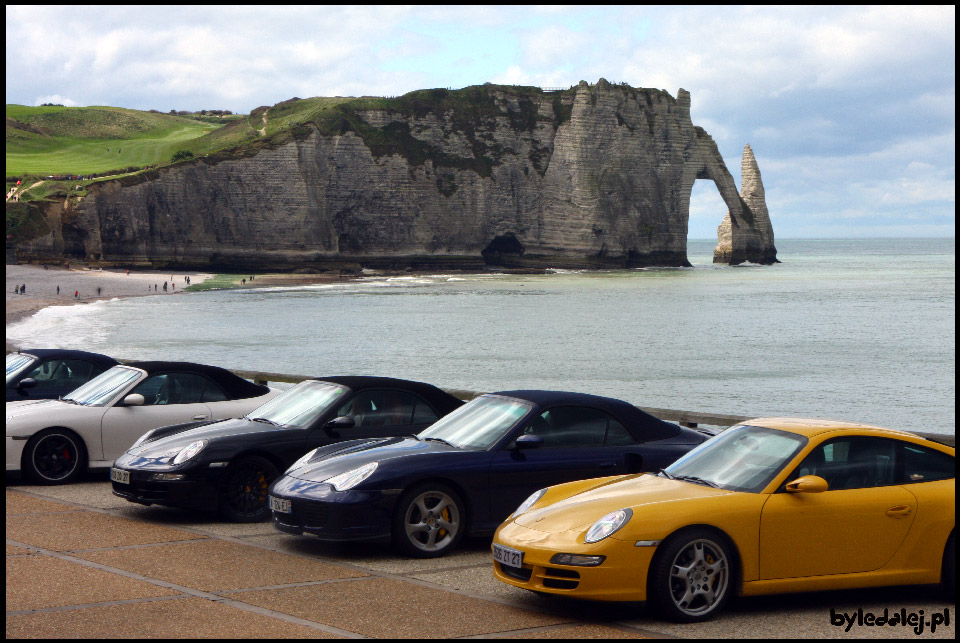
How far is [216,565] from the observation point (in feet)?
26.3

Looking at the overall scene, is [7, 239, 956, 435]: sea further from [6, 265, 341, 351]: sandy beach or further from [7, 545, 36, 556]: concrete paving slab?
[7, 545, 36, 556]: concrete paving slab

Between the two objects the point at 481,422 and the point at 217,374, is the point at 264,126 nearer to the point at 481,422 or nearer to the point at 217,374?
the point at 217,374

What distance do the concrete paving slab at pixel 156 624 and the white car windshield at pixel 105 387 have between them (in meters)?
6.11

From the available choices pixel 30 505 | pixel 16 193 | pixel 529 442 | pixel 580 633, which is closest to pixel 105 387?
pixel 30 505

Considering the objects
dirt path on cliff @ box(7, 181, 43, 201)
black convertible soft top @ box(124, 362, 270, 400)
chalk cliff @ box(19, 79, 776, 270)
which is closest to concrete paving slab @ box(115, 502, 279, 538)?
black convertible soft top @ box(124, 362, 270, 400)

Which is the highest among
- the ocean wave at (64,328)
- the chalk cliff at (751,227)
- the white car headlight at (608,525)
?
the chalk cliff at (751,227)

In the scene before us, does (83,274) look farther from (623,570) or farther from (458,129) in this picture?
(623,570)

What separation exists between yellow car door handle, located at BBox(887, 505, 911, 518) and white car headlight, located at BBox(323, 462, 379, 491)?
13.2ft

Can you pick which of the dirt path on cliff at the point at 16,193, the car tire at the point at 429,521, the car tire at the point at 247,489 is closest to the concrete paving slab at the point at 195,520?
the car tire at the point at 247,489

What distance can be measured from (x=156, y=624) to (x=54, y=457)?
21.4ft

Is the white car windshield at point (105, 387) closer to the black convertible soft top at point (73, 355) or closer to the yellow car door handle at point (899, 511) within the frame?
the black convertible soft top at point (73, 355)

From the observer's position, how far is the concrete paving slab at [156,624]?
234 inches

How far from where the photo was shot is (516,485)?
883 cm

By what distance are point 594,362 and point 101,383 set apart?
3323cm
